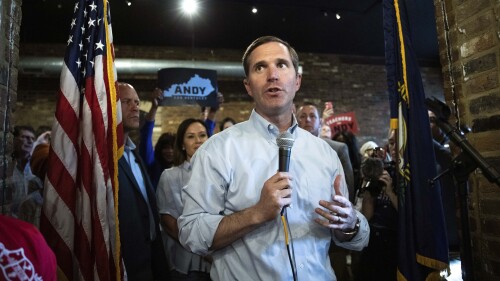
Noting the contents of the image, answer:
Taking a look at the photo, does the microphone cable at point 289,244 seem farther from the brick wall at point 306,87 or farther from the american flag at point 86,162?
the brick wall at point 306,87

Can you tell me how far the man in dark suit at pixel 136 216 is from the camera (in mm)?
2090

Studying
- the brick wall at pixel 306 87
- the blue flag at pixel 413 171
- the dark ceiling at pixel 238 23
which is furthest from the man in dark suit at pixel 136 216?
the brick wall at pixel 306 87

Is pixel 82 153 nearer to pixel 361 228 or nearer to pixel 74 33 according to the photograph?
pixel 74 33

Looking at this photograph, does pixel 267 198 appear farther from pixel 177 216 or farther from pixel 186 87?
pixel 186 87

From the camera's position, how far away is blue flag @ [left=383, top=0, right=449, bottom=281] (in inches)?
58.1

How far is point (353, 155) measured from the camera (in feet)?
14.0

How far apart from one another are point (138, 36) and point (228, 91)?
2162mm

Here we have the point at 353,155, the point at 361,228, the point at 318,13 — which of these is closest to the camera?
the point at 361,228

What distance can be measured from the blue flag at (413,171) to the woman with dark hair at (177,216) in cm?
133

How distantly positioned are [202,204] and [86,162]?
0.76m

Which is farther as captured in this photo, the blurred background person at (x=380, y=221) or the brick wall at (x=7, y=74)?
the blurred background person at (x=380, y=221)

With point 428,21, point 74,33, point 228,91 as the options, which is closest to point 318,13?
point 428,21

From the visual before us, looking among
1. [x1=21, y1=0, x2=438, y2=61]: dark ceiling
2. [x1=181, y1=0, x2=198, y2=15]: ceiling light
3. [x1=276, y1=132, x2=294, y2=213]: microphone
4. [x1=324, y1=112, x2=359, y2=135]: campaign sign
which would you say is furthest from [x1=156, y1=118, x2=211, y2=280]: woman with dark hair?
[x1=324, y1=112, x2=359, y2=135]: campaign sign

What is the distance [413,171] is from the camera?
1518 millimetres
